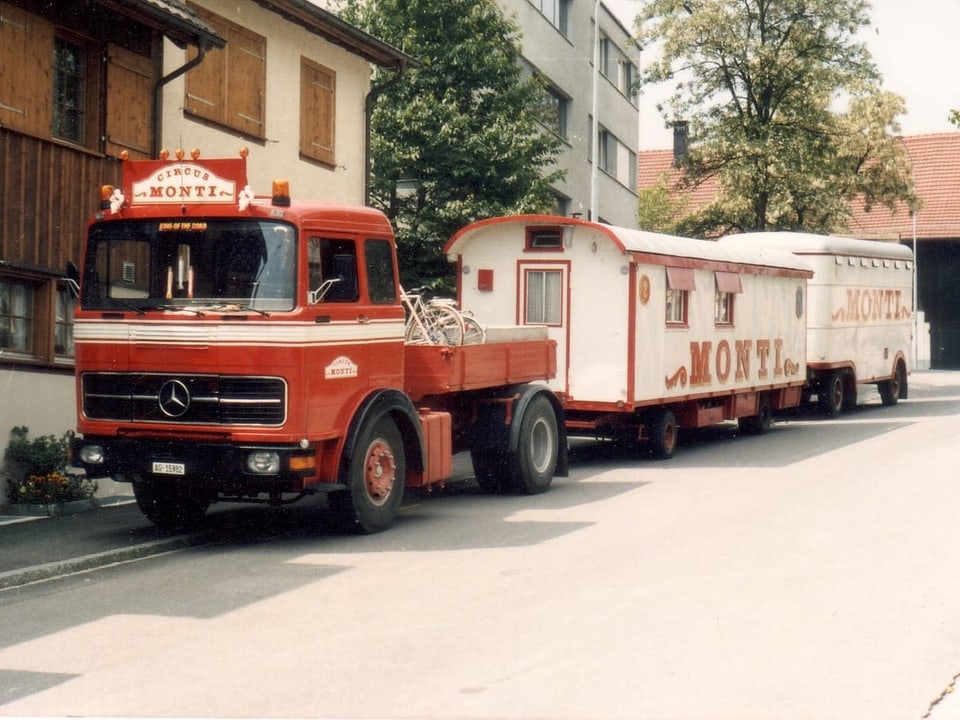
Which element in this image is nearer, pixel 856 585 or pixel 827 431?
pixel 856 585

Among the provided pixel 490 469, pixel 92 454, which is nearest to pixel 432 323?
pixel 490 469

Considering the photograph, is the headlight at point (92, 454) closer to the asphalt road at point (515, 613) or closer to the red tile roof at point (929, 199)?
the asphalt road at point (515, 613)

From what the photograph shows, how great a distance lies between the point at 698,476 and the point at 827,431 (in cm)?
752

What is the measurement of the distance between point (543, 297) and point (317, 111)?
5.03 meters

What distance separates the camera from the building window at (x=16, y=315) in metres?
13.5

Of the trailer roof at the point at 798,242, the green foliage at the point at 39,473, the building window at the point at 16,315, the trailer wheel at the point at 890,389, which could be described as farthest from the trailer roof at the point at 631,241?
the trailer wheel at the point at 890,389

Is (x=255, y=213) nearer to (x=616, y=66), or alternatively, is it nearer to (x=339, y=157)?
(x=339, y=157)

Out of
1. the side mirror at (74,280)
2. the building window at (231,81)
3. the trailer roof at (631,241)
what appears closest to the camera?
the side mirror at (74,280)

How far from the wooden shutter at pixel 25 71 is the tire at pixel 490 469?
17.8 ft

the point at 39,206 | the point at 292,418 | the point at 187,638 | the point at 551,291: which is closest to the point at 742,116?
the point at 551,291

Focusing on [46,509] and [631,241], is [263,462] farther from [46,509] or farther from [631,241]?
[631,241]

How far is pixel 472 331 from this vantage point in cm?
1364

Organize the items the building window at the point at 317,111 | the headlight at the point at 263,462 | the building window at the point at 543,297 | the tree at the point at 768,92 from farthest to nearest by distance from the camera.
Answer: the tree at the point at 768,92
the building window at the point at 317,111
the building window at the point at 543,297
the headlight at the point at 263,462

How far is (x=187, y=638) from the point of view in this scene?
7.60 metres
